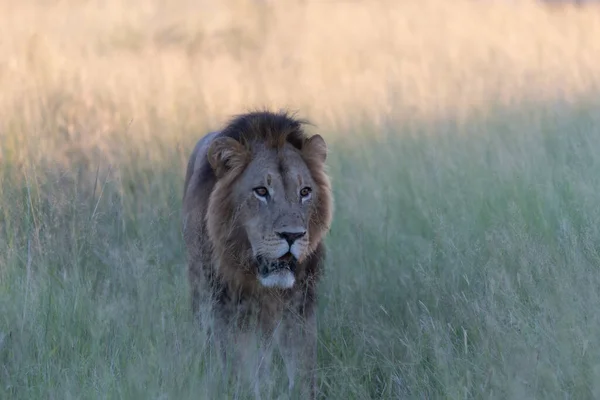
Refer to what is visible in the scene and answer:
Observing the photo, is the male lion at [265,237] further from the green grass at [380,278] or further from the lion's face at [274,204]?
the green grass at [380,278]

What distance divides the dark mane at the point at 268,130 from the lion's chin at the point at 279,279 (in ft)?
2.26

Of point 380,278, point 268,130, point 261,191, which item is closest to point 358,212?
point 380,278

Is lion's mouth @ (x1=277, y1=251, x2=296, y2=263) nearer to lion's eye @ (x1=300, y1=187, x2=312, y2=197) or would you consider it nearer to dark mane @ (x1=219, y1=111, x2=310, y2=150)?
lion's eye @ (x1=300, y1=187, x2=312, y2=197)

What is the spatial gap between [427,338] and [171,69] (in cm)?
631

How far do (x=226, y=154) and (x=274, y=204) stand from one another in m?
0.42

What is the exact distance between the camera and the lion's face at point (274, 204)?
4.46 m

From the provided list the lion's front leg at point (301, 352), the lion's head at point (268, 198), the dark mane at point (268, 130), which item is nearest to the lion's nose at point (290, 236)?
the lion's head at point (268, 198)

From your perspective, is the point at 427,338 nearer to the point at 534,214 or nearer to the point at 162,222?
the point at 534,214

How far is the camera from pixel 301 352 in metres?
4.67

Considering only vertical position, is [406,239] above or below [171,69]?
below

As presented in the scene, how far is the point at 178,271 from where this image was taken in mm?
5906

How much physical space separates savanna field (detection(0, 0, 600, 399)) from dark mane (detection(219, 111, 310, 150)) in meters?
0.79

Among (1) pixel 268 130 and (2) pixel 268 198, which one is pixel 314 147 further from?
→ (2) pixel 268 198

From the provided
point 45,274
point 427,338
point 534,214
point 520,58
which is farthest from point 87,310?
point 520,58
